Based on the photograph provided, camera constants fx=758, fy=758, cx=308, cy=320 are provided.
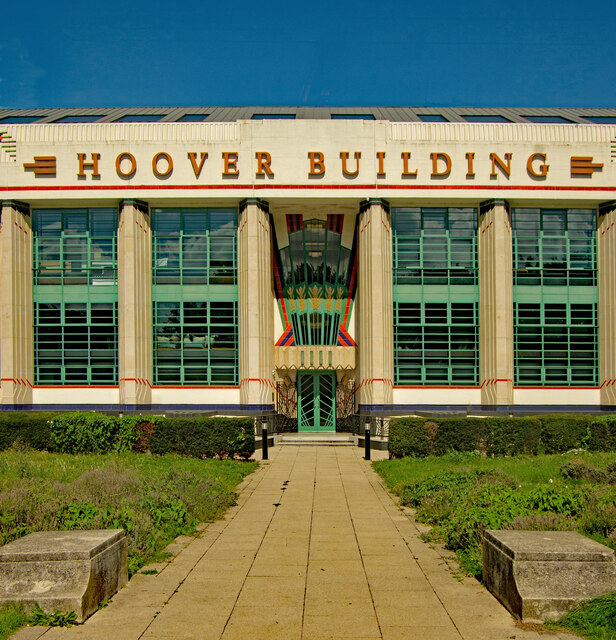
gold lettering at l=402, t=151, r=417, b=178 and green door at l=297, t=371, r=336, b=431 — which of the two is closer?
gold lettering at l=402, t=151, r=417, b=178

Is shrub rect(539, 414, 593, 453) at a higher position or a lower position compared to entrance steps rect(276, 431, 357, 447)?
higher

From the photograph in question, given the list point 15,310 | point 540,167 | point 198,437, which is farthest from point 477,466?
point 15,310

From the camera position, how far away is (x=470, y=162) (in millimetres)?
35125

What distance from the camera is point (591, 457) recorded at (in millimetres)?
20891

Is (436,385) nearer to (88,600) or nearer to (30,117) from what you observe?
(30,117)

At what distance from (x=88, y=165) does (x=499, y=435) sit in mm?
22253

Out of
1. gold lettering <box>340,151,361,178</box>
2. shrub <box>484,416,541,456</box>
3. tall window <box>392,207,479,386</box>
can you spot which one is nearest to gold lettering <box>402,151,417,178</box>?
tall window <box>392,207,479,386</box>

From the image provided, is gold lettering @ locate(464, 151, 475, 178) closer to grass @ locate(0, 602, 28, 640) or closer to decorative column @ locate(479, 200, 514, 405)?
decorative column @ locate(479, 200, 514, 405)

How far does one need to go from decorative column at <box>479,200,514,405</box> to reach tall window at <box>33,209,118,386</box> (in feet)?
56.8

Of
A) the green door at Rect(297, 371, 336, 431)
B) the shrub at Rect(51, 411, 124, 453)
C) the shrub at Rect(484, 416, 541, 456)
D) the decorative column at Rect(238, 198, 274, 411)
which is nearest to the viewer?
the shrub at Rect(51, 411, 124, 453)

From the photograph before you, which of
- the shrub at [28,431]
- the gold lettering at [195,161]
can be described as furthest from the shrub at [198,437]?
the gold lettering at [195,161]

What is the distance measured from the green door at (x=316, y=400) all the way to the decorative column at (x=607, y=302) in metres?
12.9

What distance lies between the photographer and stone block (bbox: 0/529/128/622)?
7.75 metres

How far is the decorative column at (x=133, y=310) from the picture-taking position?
34594 millimetres
